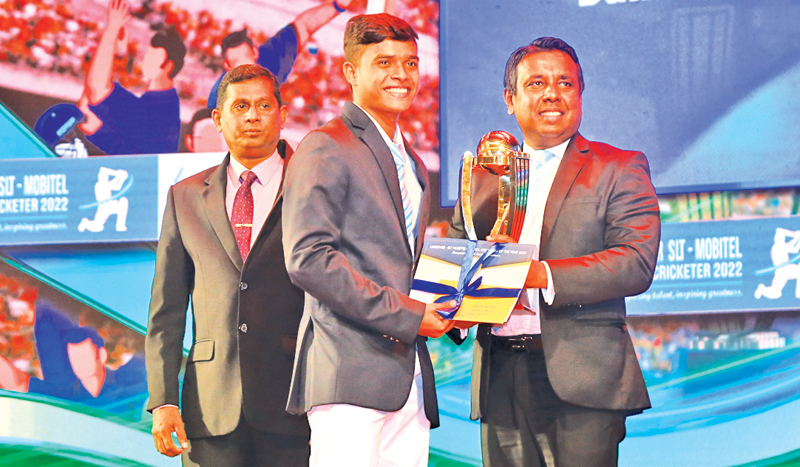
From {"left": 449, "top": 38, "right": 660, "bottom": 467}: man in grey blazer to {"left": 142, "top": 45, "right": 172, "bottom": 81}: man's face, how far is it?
239 centimetres

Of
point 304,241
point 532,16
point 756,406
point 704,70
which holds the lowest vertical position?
point 756,406

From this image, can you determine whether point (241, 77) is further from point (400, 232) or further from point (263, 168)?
point (400, 232)

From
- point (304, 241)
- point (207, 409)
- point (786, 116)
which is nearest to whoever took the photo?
point (304, 241)

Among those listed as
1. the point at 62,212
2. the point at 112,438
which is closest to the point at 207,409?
the point at 112,438

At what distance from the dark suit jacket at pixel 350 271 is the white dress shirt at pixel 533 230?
0.37 m

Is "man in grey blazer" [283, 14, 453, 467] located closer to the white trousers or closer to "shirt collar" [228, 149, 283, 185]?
the white trousers

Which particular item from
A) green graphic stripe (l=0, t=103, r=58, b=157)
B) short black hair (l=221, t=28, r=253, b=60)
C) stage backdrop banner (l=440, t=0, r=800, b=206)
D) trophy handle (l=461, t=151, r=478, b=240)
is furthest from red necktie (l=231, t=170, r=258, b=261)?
green graphic stripe (l=0, t=103, r=58, b=157)

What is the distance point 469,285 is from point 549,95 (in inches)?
28.2

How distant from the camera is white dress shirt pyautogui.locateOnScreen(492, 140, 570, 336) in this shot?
2459 mm

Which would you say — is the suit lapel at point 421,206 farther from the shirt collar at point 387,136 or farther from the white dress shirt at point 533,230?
the white dress shirt at point 533,230

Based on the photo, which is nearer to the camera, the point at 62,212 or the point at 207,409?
the point at 207,409

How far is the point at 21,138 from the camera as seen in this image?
4.44 m

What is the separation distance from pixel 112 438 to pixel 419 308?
2.80m

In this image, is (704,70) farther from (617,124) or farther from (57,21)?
(57,21)
